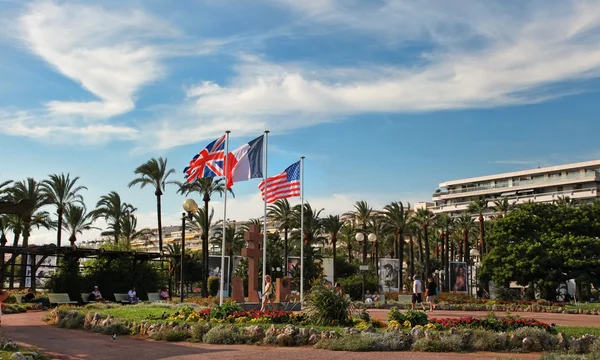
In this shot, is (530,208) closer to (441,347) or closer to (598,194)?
(441,347)

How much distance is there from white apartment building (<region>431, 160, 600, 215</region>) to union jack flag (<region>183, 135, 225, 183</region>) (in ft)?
215

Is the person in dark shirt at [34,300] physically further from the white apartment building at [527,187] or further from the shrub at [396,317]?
the white apartment building at [527,187]

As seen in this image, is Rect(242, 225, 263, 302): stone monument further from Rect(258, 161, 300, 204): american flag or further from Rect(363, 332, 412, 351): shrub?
Rect(363, 332, 412, 351): shrub

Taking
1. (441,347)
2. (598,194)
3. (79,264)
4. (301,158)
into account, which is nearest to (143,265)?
(79,264)

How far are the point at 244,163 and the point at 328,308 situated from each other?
32.0 feet

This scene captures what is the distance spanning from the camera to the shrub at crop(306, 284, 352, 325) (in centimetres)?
1600

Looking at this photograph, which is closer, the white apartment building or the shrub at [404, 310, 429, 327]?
the shrub at [404, 310, 429, 327]

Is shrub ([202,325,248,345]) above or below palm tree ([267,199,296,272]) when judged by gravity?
below

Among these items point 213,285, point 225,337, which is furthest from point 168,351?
point 213,285

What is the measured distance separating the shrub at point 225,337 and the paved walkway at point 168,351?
15.7 inches

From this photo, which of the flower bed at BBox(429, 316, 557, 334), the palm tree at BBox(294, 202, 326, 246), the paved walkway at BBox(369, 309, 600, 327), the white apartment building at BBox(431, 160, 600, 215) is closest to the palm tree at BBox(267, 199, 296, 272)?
the palm tree at BBox(294, 202, 326, 246)

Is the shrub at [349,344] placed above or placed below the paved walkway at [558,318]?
above

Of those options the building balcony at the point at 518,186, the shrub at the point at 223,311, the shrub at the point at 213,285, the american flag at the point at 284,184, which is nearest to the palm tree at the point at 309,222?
the shrub at the point at 213,285

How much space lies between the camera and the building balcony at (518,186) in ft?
297
